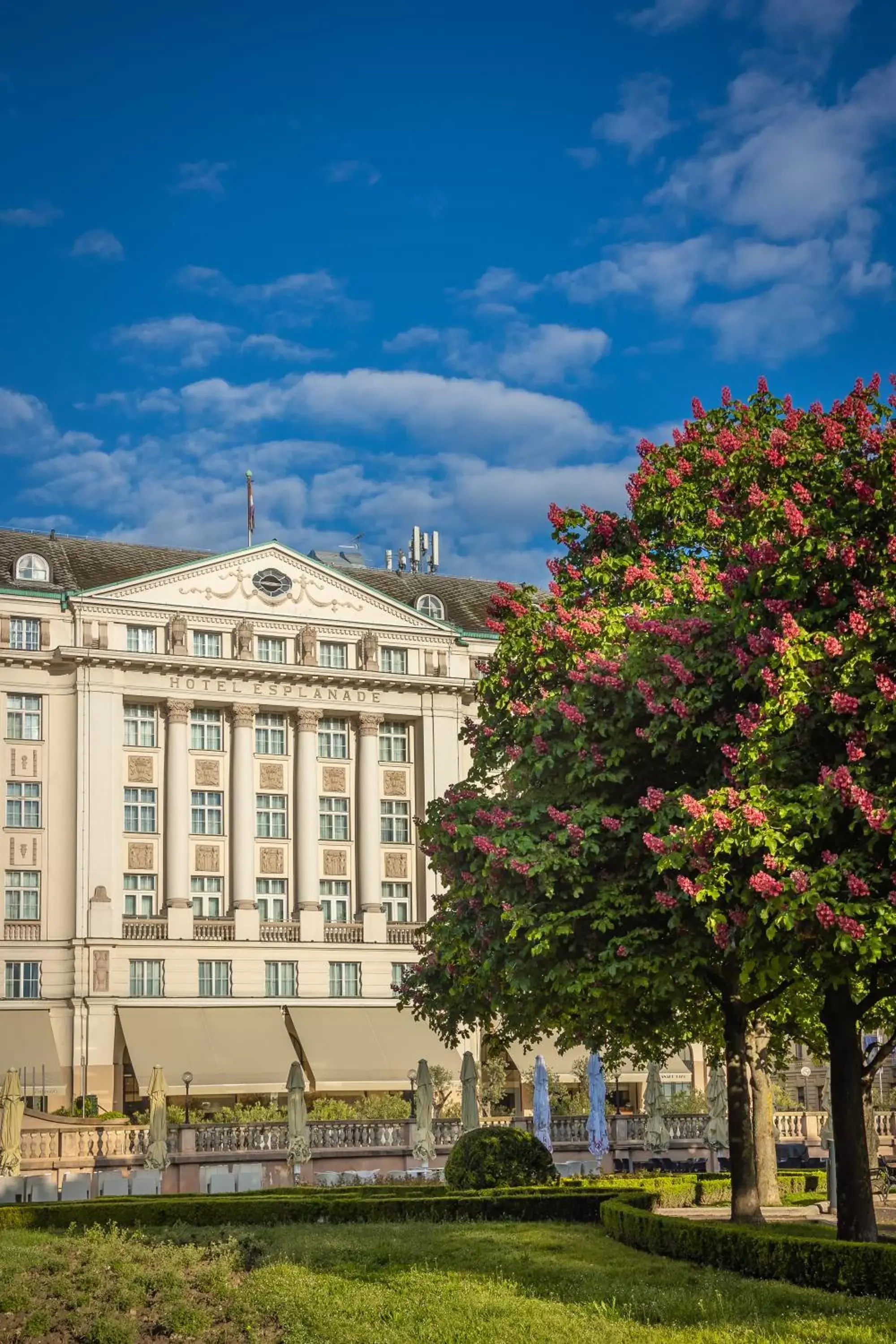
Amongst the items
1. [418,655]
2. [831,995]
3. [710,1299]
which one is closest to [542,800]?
[831,995]

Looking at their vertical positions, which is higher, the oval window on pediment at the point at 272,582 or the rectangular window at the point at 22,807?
the oval window on pediment at the point at 272,582

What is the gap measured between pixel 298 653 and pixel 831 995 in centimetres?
5608

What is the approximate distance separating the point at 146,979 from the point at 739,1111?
48.3 metres

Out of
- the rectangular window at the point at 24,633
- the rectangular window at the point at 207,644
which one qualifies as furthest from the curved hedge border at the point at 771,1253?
the rectangular window at the point at 207,644

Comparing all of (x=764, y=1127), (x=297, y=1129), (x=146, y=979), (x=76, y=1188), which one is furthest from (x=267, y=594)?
(x=764, y=1127)

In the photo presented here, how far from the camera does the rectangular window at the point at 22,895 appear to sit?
7112 centimetres

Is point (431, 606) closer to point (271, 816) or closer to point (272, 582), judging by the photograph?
point (272, 582)

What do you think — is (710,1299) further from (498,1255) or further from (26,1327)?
(26,1327)

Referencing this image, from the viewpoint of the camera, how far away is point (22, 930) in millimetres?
70688

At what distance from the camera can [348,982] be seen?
75.6m

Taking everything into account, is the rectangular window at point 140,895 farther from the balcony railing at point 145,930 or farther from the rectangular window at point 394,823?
the rectangular window at point 394,823

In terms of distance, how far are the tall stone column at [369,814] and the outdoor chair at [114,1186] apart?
3434cm

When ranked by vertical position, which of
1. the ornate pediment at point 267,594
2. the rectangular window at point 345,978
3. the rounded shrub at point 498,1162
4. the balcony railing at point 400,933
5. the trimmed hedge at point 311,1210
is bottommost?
the trimmed hedge at point 311,1210

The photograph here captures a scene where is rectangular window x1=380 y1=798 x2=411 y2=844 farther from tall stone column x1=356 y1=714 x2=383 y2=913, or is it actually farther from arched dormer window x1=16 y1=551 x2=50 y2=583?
arched dormer window x1=16 y1=551 x2=50 y2=583
